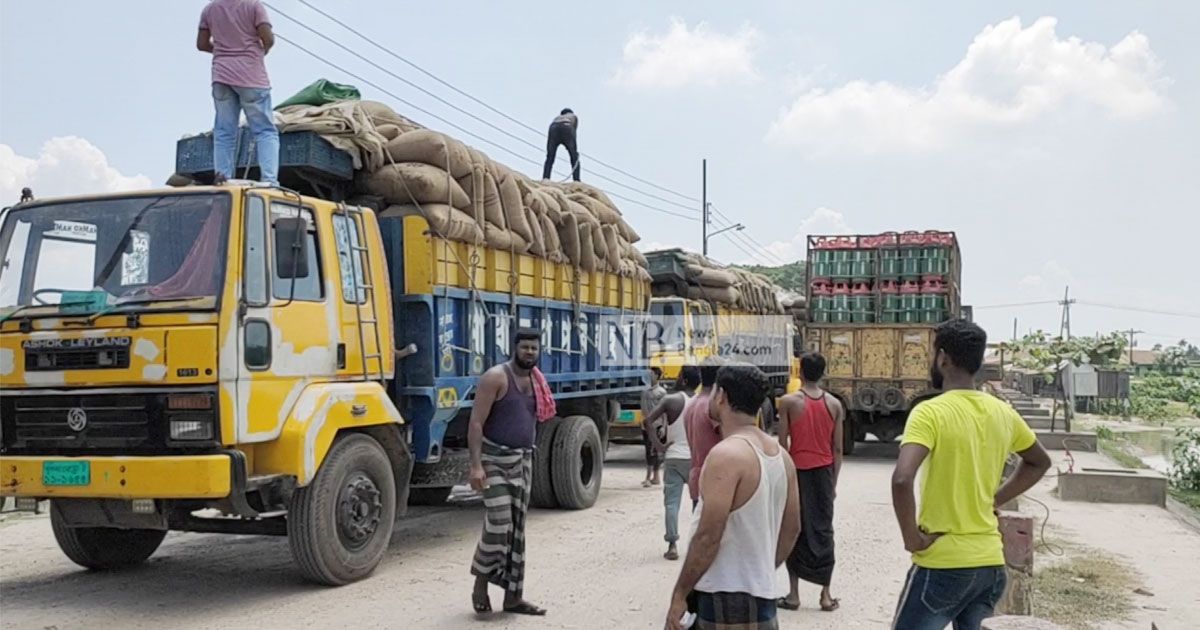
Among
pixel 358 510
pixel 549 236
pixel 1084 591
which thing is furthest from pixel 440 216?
pixel 1084 591

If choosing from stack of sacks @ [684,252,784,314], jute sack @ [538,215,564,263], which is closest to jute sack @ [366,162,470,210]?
jute sack @ [538,215,564,263]

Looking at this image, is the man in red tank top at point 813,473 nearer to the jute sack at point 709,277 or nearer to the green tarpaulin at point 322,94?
the green tarpaulin at point 322,94

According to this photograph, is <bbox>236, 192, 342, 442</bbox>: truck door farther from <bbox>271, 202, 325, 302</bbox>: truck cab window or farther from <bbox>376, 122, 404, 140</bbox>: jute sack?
<bbox>376, 122, 404, 140</bbox>: jute sack

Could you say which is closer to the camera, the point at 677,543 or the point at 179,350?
the point at 179,350

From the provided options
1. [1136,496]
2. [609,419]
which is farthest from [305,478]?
[1136,496]

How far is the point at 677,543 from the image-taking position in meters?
8.34

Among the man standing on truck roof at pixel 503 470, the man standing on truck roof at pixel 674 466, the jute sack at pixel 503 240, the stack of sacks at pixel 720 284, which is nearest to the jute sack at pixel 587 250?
the jute sack at pixel 503 240

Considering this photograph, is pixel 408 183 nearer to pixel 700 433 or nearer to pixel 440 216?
pixel 440 216

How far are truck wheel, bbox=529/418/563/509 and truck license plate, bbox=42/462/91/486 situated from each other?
15.9ft

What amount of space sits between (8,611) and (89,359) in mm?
1669

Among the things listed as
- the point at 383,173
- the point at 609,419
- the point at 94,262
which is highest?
the point at 383,173

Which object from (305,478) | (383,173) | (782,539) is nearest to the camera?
(782,539)

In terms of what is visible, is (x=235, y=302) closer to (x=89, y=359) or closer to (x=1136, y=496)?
(x=89, y=359)

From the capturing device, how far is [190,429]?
19.3 ft
